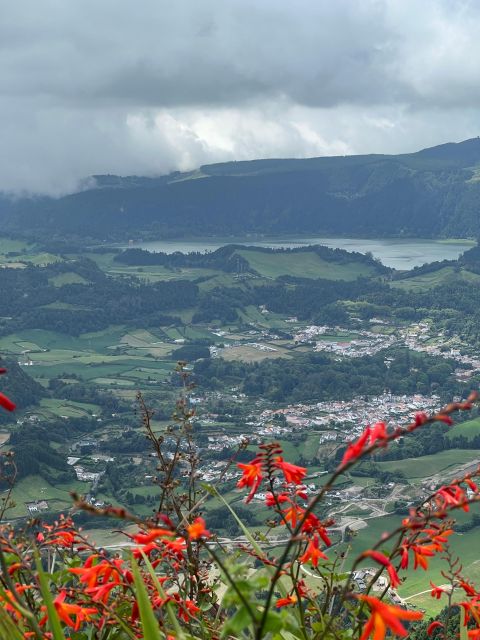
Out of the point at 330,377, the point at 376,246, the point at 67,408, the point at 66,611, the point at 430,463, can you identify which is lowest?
the point at 330,377

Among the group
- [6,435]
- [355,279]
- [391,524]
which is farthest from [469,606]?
[355,279]

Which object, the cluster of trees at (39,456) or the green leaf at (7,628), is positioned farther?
the cluster of trees at (39,456)

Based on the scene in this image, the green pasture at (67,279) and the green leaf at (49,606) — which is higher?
the green leaf at (49,606)

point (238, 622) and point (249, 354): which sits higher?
point (238, 622)

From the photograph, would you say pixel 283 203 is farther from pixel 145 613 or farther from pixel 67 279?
pixel 145 613

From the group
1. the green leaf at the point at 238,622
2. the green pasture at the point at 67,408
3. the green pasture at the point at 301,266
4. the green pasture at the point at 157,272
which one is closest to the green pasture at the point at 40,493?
the green pasture at the point at 67,408

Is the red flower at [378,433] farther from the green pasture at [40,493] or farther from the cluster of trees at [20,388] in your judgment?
the cluster of trees at [20,388]

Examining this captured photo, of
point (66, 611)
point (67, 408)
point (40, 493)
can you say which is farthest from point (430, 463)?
point (66, 611)
